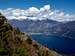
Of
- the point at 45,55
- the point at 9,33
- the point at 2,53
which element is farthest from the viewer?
the point at 45,55

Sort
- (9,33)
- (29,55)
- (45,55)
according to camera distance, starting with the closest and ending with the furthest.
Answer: (29,55)
(9,33)
(45,55)

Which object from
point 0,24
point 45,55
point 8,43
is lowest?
point 45,55

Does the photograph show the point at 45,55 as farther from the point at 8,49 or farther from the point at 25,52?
the point at 8,49

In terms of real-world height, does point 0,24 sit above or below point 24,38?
above

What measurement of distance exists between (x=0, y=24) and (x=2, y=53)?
16.6 ft

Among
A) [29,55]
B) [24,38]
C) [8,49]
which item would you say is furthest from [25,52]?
[24,38]

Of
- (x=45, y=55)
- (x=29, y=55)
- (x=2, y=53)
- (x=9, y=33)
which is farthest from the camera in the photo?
(x=45, y=55)

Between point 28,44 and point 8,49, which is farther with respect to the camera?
point 28,44

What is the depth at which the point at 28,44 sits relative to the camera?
1030 inches

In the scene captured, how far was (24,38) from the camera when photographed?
2719 cm

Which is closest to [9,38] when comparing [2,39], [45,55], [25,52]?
[2,39]

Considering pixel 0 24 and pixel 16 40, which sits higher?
pixel 0 24

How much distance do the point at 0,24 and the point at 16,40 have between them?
2576 mm

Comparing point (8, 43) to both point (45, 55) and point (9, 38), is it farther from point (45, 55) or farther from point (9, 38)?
point (45, 55)
